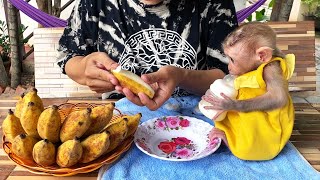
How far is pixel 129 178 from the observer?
1186 mm

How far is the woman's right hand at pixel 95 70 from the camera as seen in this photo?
60.2 inches

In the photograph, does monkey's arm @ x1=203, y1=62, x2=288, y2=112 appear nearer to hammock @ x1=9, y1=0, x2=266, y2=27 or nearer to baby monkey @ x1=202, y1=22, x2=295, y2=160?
baby monkey @ x1=202, y1=22, x2=295, y2=160

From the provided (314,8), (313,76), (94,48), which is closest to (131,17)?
(94,48)

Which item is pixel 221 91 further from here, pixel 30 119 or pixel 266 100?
pixel 30 119

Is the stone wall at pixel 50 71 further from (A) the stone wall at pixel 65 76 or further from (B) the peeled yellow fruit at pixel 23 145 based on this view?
(B) the peeled yellow fruit at pixel 23 145

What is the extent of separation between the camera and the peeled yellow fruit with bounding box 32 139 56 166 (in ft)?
3.53

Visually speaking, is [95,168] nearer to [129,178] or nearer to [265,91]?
[129,178]

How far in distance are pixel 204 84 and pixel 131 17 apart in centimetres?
46

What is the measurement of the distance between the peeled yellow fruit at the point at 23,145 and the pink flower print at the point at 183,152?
1.53 feet

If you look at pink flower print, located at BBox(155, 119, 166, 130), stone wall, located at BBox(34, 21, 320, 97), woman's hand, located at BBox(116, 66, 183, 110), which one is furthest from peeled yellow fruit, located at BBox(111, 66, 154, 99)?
stone wall, located at BBox(34, 21, 320, 97)

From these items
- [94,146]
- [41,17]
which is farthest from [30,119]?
[41,17]

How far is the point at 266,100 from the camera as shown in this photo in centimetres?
122

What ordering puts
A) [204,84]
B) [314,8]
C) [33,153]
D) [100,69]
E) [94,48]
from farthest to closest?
[314,8], [94,48], [204,84], [100,69], [33,153]

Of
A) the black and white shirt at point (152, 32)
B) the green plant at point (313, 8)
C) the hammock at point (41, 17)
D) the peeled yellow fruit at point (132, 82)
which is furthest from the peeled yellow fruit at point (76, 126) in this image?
the green plant at point (313, 8)
